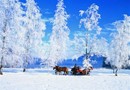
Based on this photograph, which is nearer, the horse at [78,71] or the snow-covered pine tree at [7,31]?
the snow-covered pine tree at [7,31]

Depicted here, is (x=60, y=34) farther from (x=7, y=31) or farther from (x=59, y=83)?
(x=59, y=83)

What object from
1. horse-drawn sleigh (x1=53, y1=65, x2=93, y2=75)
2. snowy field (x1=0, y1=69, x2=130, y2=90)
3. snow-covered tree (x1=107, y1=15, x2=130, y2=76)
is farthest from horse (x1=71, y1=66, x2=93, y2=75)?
snowy field (x1=0, y1=69, x2=130, y2=90)

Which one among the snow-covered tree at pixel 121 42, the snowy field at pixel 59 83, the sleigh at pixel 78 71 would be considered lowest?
the snowy field at pixel 59 83

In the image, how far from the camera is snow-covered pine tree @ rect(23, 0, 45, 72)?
51.1 metres

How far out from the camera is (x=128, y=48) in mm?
52188

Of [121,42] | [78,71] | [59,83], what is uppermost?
[121,42]

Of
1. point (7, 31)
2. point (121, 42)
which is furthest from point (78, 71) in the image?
point (7, 31)

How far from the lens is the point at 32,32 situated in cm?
5141

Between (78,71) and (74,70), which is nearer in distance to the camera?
(74,70)

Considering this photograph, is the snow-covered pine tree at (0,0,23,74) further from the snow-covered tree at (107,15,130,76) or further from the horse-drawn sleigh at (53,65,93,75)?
the snow-covered tree at (107,15,130,76)

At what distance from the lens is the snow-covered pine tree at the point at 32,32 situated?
51.1m

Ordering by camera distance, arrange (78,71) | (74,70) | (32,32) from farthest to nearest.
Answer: (32,32)
(78,71)
(74,70)

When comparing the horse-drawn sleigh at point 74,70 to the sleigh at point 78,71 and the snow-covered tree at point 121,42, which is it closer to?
the sleigh at point 78,71

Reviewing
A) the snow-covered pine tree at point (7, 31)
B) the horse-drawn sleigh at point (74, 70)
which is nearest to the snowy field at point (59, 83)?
the snow-covered pine tree at point (7, 31)
